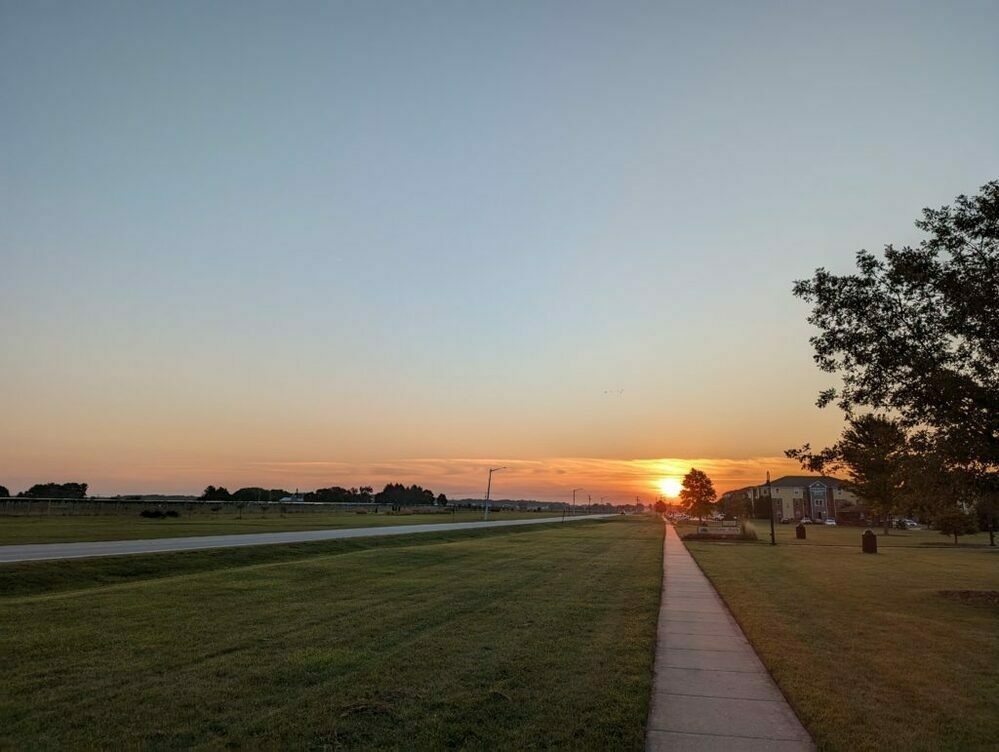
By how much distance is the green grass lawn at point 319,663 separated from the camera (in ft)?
19.7

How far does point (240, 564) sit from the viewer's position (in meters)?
20.5

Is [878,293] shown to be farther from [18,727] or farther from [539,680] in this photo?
[18,727]

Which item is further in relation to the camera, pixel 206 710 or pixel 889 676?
pixel 889 676

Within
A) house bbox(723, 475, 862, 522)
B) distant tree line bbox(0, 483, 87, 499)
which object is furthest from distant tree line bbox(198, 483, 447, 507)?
house bbox(723, 475, 862, 522)

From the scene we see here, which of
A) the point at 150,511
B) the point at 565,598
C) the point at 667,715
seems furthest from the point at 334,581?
the point at 150,511

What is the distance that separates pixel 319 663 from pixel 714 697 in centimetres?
481

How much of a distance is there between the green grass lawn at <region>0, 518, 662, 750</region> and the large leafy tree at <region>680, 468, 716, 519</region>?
367ft

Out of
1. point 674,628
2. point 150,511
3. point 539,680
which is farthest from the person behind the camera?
point 150,511

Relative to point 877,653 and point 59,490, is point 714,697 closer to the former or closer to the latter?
point 877,653

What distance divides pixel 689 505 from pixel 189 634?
5114 inches

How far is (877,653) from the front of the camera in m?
9.93

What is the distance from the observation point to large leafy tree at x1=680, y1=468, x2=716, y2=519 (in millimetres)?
121512

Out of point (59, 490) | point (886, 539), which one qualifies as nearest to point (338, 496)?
point (59, 490)

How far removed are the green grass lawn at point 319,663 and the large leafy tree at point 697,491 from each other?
111911mm
